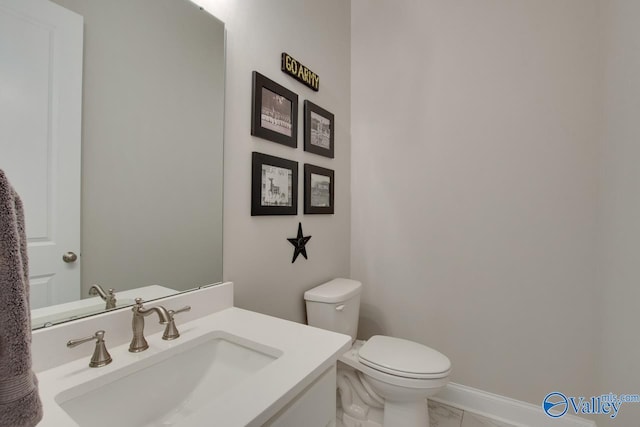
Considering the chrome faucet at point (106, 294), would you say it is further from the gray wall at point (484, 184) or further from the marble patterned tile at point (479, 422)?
the marble patterned tile at point (479, 422)

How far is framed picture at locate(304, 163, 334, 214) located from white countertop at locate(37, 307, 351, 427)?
2.39 feet

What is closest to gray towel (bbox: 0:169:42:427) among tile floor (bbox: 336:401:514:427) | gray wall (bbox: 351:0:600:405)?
tile floor (bbox: 336:401:514:427)

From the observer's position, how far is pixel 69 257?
71cm

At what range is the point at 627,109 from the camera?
1052mm

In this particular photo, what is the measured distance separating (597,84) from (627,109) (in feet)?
1.26

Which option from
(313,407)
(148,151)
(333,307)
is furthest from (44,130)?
(333,307)

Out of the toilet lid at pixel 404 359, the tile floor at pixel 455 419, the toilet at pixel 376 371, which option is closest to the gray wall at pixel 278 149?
the toilet at pixel 376 371

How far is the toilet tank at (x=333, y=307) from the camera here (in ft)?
4.58

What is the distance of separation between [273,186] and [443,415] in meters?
1.56

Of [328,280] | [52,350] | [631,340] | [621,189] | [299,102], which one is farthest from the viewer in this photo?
[328,280]

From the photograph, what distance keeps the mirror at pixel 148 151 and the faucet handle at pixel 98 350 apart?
0.08 m

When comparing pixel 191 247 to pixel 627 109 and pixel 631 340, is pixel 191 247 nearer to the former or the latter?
pixel 631 340

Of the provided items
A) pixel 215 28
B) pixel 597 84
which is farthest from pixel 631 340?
pixel 215 28

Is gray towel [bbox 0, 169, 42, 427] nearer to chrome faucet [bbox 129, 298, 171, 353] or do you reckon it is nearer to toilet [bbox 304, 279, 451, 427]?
chrome faucet [bbox 129, 298, 171, 353]
